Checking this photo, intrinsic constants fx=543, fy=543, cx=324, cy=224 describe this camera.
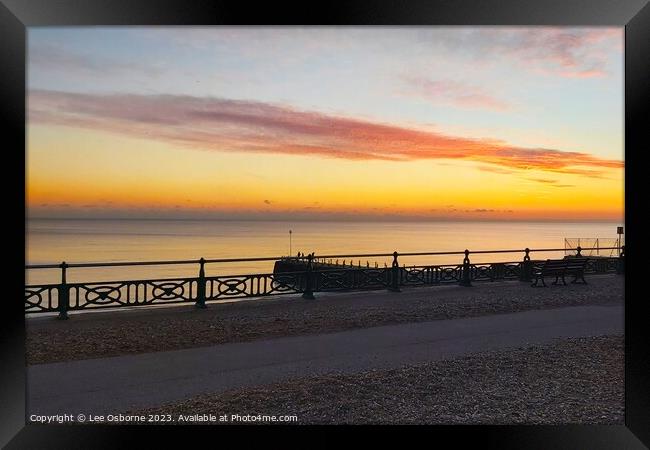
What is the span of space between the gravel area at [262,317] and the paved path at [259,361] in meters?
0.68

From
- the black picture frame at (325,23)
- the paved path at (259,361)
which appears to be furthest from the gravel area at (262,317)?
the black picture frame at (325,23)

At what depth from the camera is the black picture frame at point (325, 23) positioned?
5473 mm

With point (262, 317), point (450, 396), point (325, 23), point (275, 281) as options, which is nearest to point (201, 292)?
point (262, 317)

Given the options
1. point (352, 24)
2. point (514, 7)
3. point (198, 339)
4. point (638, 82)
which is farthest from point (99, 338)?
point (638, 82)

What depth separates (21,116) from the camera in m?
5.69

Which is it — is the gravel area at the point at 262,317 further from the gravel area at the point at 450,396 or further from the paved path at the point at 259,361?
the gravel area at the point at 450,396

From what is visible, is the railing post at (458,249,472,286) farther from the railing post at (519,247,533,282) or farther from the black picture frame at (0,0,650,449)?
the black picture frame at (0,0,650,449)

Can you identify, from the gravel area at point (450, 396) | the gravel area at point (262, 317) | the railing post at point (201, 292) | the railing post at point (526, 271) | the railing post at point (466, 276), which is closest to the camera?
the gravel area at point (450, 396)

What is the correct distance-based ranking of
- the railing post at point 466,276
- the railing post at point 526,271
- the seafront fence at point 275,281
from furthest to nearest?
the railing post at point 526,271
the railing post at point 466,276
the seafront fence at point 275,281

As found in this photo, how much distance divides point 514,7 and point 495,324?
7.30 metres

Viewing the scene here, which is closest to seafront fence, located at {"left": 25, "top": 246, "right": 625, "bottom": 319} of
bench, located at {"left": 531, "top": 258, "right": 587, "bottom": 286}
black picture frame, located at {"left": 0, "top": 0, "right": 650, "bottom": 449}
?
bench, located at {"left": 531, "top": 258, "right": 587, "bottom": 286}

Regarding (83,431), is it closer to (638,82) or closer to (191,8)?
(191,8)

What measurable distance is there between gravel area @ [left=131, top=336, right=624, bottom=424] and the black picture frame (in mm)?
576

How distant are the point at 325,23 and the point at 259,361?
4899 mm
